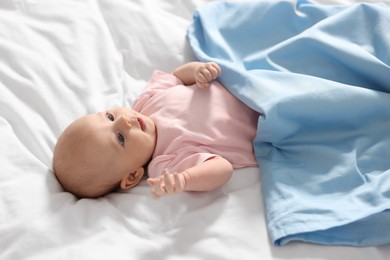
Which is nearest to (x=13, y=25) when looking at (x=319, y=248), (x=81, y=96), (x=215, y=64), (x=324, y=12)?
(x=81, y=96)

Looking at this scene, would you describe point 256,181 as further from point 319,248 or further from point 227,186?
point 319,248

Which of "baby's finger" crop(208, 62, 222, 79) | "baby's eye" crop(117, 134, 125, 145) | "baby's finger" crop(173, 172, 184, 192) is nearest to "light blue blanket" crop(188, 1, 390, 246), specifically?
"baby's finger" crop(208, 62, 222, 79)

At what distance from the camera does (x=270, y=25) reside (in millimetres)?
1320

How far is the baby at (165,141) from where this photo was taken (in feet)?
3.23

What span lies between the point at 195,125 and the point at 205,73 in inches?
4.9

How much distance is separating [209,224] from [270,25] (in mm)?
616

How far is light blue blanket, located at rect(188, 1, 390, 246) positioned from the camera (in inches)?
35.5

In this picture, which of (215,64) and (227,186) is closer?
(227,186)

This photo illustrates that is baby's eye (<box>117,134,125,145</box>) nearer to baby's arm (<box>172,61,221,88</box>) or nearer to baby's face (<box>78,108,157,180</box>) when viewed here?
baby's face (<box>78,108,157,180</box>)

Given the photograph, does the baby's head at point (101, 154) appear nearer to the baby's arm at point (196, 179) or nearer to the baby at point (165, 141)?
the baby at point (165, 141)

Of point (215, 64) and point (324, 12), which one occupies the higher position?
point (324, 12)

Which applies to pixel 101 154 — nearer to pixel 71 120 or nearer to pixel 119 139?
pixel 119 139

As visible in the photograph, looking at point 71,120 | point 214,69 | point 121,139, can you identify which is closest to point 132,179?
point 121,139

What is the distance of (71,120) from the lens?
1125mm
